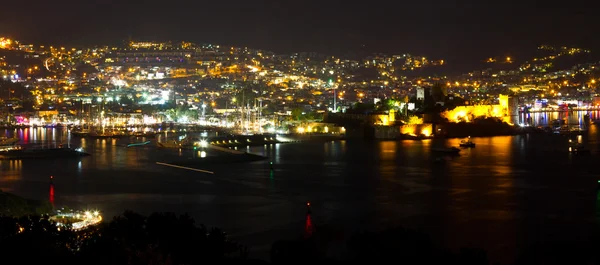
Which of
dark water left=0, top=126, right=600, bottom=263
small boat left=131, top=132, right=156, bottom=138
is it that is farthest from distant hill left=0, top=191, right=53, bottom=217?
small boat left=131, top=132, right=156, bottom=138

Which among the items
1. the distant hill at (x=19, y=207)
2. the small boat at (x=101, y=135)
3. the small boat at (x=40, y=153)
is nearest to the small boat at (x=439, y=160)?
the small boat at (x=40, y=153)

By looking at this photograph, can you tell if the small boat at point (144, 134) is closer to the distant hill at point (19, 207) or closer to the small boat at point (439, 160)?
the small boat at point (439, 160)

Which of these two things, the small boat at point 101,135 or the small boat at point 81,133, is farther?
the small boat at point 81,133

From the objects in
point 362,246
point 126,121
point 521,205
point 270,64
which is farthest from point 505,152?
point 270,64

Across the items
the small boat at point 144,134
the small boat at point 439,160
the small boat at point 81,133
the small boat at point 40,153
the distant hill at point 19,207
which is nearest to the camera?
the distant hill at point 19,207

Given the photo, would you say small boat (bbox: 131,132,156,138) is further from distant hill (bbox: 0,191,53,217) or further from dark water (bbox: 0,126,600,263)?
distant hill (bbox: 0,191,53,217)

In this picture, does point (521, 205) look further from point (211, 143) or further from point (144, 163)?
point (211, 143)
